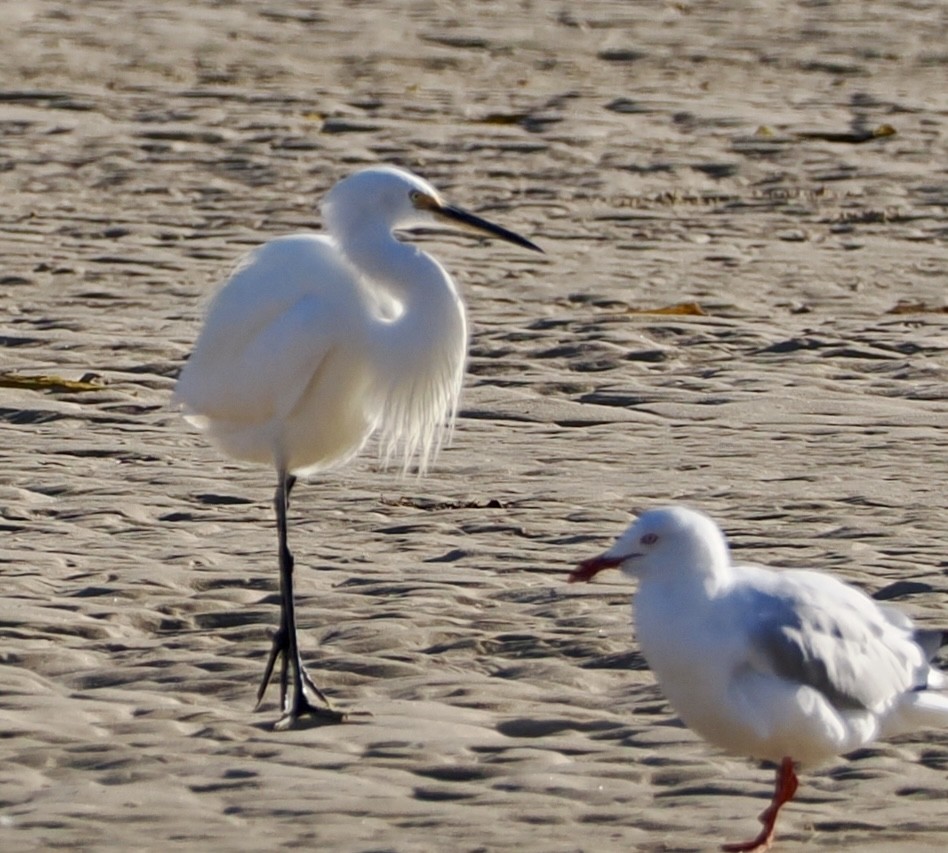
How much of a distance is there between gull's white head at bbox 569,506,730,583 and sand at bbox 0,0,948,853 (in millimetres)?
598

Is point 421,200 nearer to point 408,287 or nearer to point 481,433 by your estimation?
point 408,287

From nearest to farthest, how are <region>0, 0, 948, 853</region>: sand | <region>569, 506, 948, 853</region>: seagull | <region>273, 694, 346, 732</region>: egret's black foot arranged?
<region>569, 506, 948, 853</region>: seagull → <region>0, 0, 948, 853</region>: sand → <region>273, 694, 346, 732</region>: egret's black foot

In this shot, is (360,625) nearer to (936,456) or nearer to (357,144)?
(936,456)

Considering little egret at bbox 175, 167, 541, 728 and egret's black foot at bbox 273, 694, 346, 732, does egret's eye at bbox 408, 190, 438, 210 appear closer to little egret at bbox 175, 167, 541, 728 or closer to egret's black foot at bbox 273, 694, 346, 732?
little egret at bbox 175, 167, 541, 728

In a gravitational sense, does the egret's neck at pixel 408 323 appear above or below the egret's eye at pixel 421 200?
below

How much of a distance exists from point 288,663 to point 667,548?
1514 millimetres

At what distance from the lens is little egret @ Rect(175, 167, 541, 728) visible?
243 inches

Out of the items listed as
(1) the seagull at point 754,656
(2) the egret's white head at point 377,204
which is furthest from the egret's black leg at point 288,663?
(1) the seagull at point 754,656

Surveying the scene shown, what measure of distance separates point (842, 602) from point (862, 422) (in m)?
3.80

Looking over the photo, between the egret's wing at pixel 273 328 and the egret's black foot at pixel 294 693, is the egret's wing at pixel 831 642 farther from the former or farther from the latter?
the egret's wing at pixel 273 328

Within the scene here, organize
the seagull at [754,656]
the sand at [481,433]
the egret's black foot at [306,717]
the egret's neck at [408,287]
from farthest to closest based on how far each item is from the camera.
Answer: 1. the egret's neck at [408,287]
2. the egret's black foot at [306,717]
3. the sand at [481,433]
4. the seagull at [754,656]

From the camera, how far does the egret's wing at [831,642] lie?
4.72 m

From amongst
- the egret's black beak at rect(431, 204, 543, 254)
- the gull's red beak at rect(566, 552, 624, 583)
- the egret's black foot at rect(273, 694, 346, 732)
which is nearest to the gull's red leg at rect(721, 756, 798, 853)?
the gull's red beak at rect(566, 552, 624, 583)

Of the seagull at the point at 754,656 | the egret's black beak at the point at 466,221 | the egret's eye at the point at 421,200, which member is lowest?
the seagull at the point at 754,656
